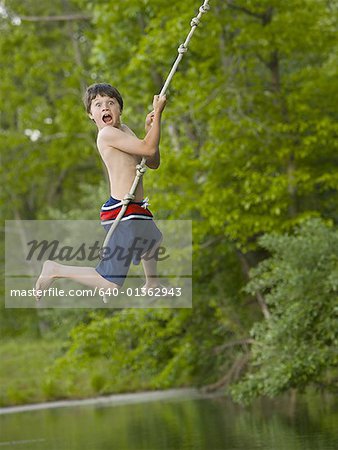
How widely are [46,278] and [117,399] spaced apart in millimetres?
19086

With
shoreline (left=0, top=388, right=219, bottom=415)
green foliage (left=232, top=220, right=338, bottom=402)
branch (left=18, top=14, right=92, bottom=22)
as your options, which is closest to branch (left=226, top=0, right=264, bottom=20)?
green foliage (left=232, top=220, right=338, bottom=402)

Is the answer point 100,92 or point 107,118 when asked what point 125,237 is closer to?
point 107,118

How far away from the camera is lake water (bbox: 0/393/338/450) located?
16297 millimetres

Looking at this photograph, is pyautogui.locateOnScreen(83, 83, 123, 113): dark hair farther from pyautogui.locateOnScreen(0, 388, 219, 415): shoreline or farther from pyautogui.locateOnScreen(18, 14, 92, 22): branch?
pyautogui.locateOnScreen(18, 14, 92, 22): branch

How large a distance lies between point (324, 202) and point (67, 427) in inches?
235

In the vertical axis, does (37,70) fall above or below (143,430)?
above

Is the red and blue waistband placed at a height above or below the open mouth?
below

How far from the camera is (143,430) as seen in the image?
19000mm

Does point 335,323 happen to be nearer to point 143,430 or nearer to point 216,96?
point 143,430

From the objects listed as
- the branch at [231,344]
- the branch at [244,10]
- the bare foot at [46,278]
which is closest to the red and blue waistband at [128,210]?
the bare foot at [46,278]

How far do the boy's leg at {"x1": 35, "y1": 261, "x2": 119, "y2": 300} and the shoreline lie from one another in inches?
670

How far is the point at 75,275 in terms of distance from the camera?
23.2 ft

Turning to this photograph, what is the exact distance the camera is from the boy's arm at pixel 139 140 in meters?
6.72

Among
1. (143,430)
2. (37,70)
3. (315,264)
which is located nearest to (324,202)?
(315,264)
